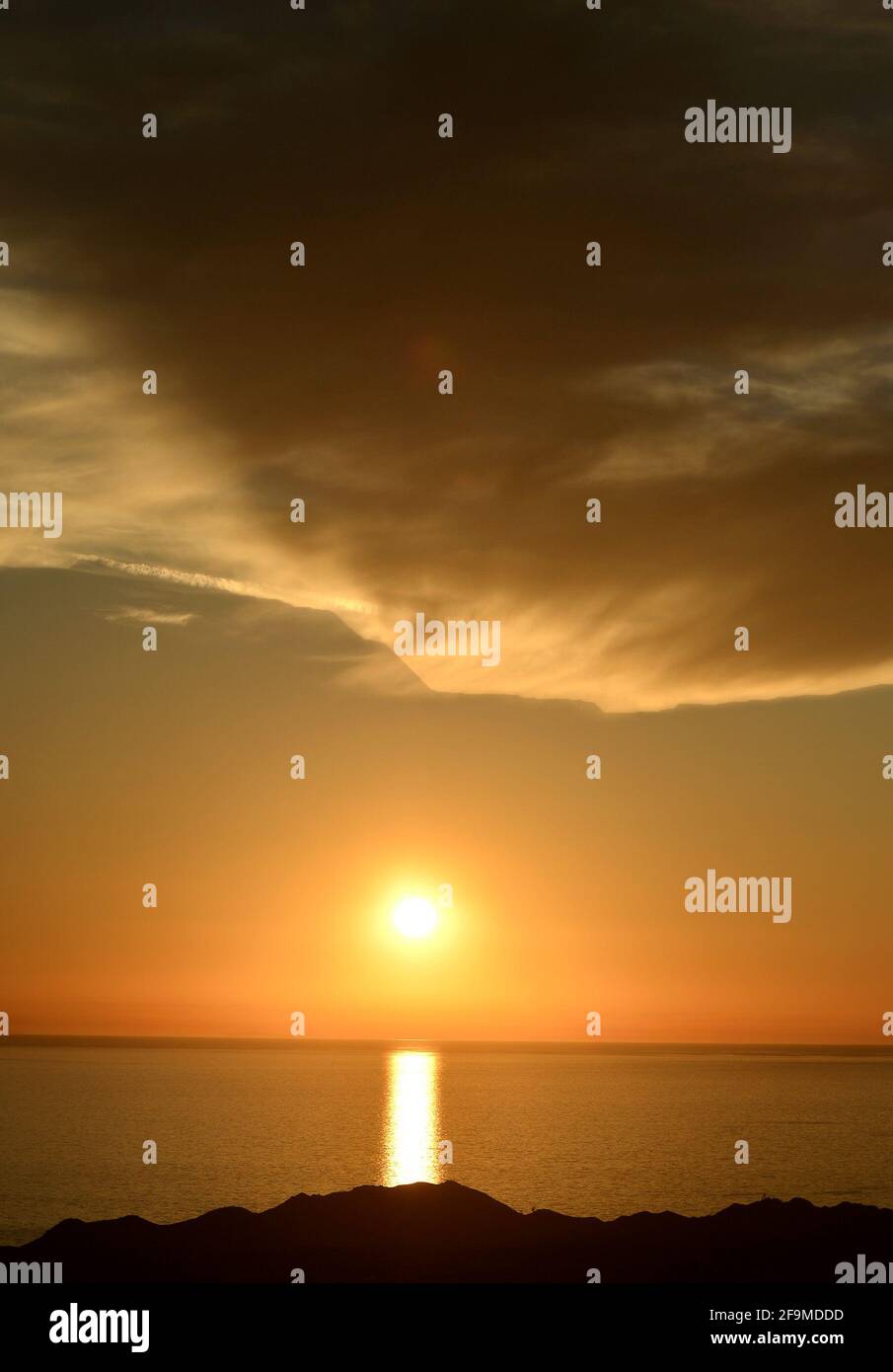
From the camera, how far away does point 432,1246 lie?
34094mm

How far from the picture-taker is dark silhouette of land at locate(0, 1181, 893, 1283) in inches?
1310

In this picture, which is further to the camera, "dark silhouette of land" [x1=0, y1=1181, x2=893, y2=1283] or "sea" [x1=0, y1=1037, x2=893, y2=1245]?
"sea" [x1=0, y1=1037, x2=893, y2=1245]

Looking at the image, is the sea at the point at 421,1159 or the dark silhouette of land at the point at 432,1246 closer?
the dark silhouette of land at the point at 432,1246

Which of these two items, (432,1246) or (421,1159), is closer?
(432,1246)

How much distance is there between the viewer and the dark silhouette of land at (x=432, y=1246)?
109 ft

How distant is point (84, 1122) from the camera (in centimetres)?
15825
